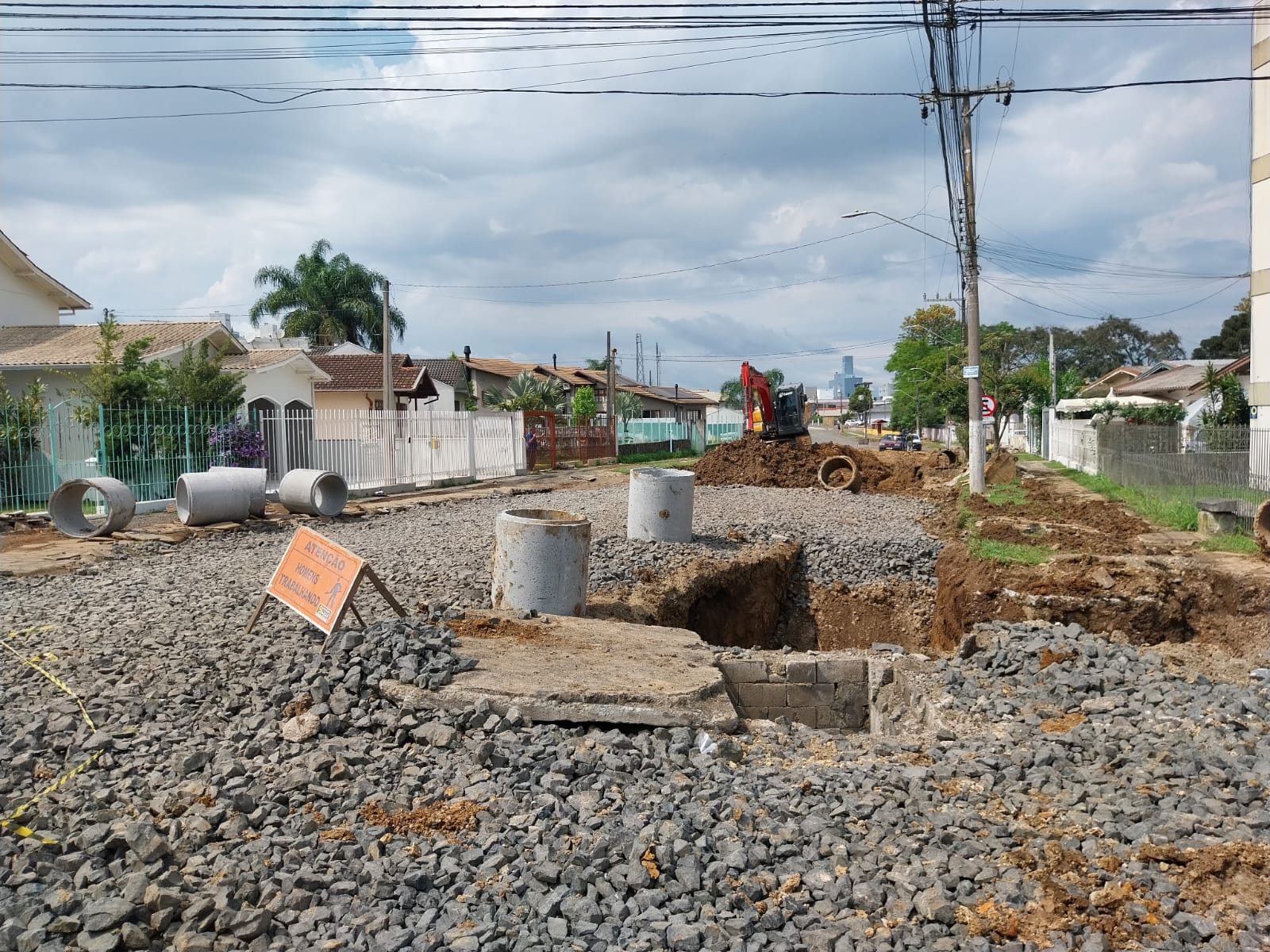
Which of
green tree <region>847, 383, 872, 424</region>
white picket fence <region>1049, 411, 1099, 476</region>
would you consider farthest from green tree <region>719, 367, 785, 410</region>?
white picket fence <region>1049, 411, 1099, 476</region>

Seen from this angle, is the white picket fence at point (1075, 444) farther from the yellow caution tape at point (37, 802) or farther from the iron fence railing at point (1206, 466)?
the yellow caution tape at point (37, 802)

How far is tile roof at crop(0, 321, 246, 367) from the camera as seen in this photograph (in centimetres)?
2086

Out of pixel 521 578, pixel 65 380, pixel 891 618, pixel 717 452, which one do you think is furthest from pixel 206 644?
pixel 717 452

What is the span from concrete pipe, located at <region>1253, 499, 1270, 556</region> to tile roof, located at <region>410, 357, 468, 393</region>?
4227 cm

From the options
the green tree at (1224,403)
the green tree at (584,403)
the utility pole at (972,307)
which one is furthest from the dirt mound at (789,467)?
the green tree at (584,403)

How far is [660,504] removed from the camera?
42.2 feet

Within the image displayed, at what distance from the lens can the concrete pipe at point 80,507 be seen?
13.7 meters

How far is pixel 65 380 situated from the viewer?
21109 millimetres

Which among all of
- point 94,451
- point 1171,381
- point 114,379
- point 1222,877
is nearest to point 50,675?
point 1222,877

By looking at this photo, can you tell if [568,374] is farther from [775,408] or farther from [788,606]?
[788,606]

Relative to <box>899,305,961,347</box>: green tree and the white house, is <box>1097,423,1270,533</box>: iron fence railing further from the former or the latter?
<box>899,305,961,347</box>: green tree

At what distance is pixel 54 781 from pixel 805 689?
19.4 ft

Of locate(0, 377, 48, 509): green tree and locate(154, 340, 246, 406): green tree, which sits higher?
locate(154, 340, 246, 406): green tree

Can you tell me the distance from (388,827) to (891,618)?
996cm
